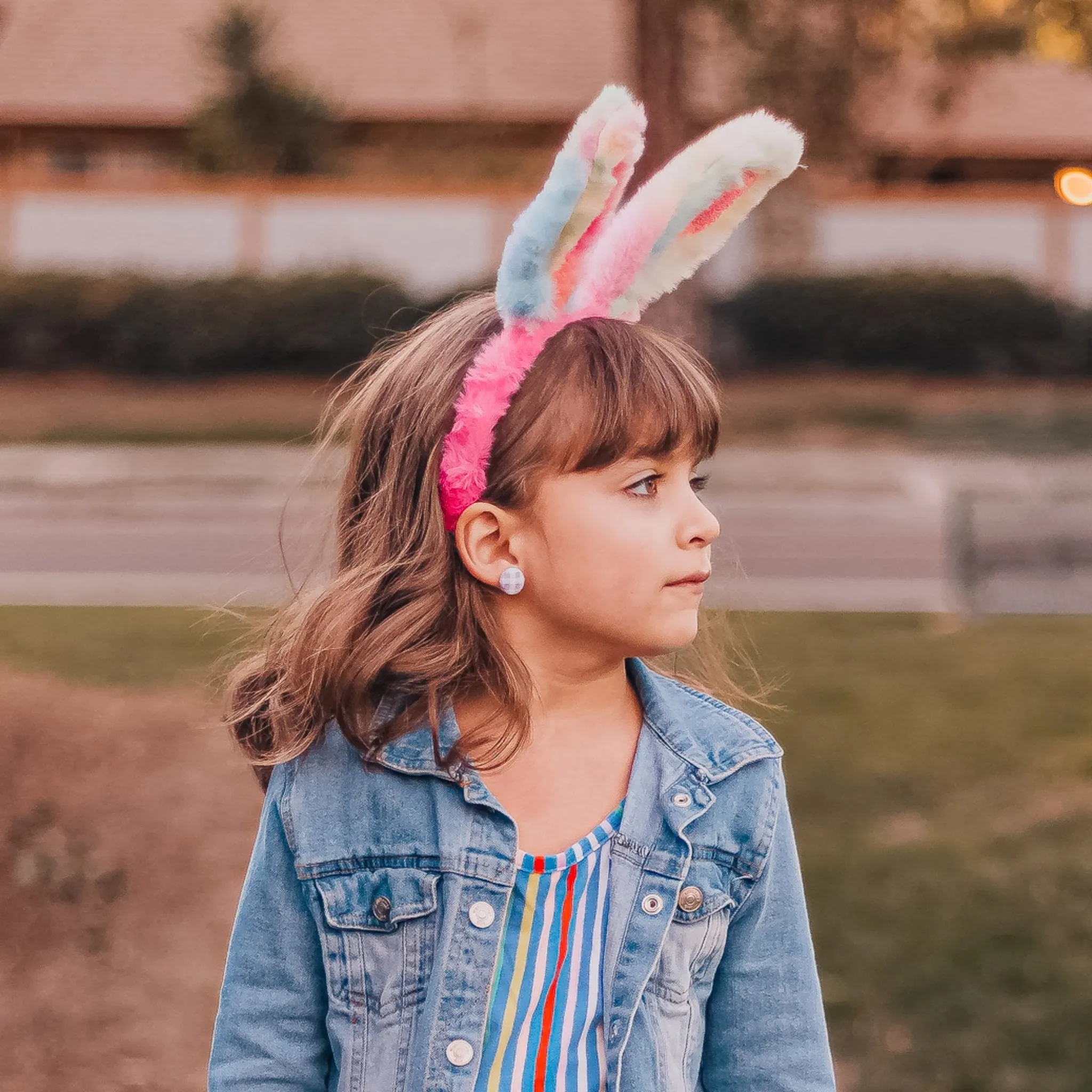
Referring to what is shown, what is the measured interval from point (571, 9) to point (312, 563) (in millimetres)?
22364

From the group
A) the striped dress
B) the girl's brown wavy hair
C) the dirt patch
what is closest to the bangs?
the girl's brown wavy hair

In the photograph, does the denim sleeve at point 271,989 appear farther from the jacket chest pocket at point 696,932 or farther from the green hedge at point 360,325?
the green hedge at point 360,325

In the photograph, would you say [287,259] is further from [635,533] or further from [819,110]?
[635,533]

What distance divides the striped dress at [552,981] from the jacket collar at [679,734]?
136 millimetres

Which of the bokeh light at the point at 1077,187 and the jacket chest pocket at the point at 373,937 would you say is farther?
the bokeh light at the point at 1077,187

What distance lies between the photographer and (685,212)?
1.62 meters

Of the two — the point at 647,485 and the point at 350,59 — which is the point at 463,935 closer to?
the point at 647,485

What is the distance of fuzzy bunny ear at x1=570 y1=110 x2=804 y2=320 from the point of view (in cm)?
159

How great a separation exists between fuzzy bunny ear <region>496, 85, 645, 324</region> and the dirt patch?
155cm

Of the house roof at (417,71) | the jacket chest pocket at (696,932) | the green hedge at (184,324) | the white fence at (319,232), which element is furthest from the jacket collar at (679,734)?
the house roof at (417,71)

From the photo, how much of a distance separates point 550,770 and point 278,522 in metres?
5.69

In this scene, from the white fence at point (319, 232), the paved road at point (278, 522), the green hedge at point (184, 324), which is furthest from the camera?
the white fence at point (319, 232)

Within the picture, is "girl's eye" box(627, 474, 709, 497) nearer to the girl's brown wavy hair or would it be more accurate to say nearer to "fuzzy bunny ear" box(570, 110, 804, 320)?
the girl's brown wavy hair

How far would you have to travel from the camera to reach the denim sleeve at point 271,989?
1628 mm
